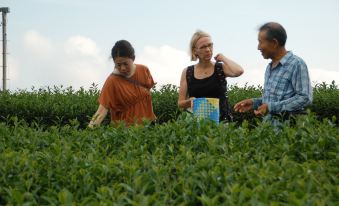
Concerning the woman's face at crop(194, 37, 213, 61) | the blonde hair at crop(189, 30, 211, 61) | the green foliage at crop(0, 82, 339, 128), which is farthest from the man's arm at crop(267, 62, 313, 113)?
the green foliage at crop(0, 82, 339, 128)

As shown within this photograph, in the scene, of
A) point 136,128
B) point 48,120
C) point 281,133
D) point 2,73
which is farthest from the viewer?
point 2,73

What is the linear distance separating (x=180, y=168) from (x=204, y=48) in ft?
8.44

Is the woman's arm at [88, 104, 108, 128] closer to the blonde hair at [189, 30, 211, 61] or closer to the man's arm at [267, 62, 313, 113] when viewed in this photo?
the blonde hair at [189, 30, 211, 61]

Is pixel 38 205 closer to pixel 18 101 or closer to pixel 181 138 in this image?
pixel 181 138

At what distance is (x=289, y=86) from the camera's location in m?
5.26

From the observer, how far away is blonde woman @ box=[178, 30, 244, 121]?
5.69m

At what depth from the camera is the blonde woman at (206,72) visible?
569cm

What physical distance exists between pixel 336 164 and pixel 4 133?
3110mm

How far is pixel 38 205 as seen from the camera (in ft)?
9.60

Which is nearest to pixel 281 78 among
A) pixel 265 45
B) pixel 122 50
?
pixel 265 45

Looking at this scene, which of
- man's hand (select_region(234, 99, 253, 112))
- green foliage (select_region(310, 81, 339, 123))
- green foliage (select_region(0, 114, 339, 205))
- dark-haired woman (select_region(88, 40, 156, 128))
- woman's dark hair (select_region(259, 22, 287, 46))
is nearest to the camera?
green foliage (select_region(0, 114, 339, 205))

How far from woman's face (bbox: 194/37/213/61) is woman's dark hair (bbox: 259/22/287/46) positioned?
635 mm

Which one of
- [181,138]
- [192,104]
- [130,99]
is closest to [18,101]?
[130,99]

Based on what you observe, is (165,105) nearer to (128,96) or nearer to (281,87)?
(128,96)
